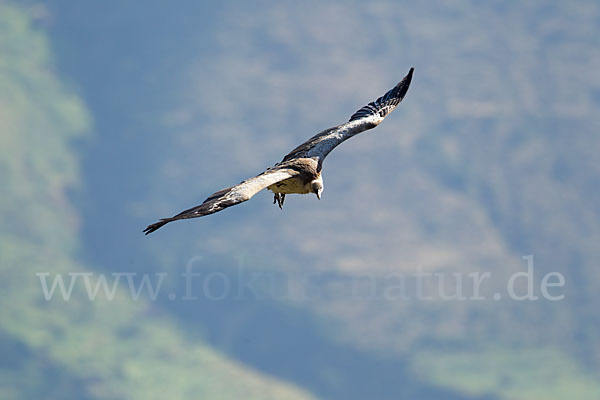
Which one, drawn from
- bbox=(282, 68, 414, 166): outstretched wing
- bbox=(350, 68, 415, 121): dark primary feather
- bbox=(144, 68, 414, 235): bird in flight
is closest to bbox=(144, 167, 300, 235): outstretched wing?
bbox=(144, 68, 414, 235): bird in flight

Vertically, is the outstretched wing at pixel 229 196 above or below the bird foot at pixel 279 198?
below

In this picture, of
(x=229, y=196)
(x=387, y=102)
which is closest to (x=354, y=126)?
(x=387, y=102)

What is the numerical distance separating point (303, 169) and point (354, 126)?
173 inches

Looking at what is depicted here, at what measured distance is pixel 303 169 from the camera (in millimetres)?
30969

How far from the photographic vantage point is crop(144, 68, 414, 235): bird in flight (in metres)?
24.8

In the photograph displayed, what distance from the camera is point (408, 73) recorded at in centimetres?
3731

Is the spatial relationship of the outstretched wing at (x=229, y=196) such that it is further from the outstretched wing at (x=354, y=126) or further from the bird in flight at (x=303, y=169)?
the outstretched wing at (x=354, y=126)

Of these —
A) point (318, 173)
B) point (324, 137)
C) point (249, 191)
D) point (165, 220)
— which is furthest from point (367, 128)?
point (165, 220)

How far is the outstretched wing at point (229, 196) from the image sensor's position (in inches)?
907

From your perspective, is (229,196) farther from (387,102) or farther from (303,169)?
(387,102)

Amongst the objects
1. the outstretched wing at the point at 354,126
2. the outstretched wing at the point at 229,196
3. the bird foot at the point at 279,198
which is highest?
the outstretched wing at the point at 354,126

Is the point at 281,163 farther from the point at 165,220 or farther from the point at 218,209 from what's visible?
the point at 165,220

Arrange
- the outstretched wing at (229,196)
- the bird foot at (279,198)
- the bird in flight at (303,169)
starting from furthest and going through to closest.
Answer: the bird foot at (279,198) → the bird in flight at (303,169) → the outstretched wing at (229,196)

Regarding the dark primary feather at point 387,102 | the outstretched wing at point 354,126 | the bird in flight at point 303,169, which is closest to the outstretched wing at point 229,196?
the bird in flight at point 303,169
